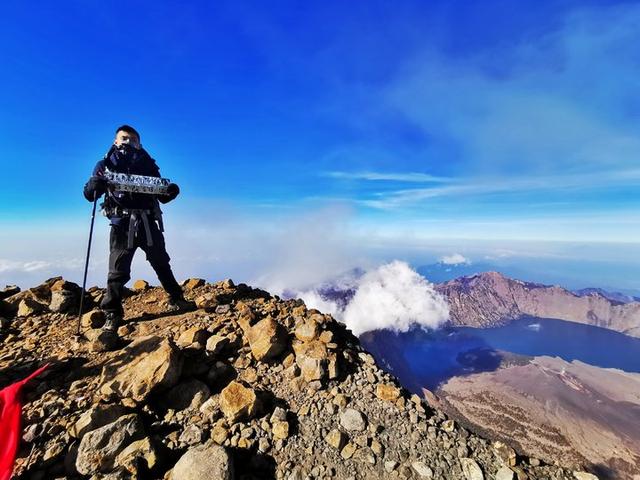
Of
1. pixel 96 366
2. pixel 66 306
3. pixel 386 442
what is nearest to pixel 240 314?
pixel 96 366

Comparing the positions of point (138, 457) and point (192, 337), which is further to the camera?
point (192, 337)

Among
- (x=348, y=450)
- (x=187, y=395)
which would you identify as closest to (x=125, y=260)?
(x=187, y=395)

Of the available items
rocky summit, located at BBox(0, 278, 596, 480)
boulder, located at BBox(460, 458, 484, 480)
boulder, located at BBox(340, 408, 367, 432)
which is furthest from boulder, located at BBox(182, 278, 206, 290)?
boulder, located at BBox(460, 458, 484, 480)

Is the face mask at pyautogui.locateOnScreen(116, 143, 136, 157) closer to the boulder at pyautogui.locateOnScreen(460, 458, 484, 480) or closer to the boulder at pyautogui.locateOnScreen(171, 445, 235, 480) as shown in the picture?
the boulder at pyautogui.locateOnScreen(171, 445, 235, 480)

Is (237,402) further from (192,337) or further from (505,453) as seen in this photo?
(505,453)

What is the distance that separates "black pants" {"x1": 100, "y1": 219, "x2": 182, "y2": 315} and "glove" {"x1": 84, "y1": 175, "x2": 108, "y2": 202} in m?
0.90

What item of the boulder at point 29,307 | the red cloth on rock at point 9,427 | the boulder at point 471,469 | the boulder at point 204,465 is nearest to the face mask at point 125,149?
the boulder at point 29,307

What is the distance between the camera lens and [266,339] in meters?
6.45

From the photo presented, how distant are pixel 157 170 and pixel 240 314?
4924mm

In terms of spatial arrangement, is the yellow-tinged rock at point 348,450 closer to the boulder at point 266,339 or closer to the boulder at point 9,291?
the boulder at point 266,339

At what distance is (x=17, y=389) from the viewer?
4.41 meters

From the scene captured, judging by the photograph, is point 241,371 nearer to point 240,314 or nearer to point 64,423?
point 240,314

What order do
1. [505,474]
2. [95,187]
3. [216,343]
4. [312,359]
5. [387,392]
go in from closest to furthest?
[505,474] → [387,392] → [312,359] → [216,343] → [95,187]

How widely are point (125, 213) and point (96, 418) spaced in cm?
526
